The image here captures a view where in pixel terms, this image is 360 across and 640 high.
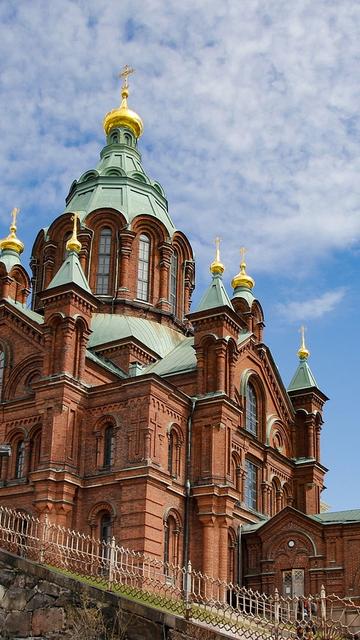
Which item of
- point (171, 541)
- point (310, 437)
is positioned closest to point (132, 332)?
point (310, 437)

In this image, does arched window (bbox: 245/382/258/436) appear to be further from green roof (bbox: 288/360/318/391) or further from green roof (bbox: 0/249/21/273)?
green roof (bbox: 0/249/21/273)

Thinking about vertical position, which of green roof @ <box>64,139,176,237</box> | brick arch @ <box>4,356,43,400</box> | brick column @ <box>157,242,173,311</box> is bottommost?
brick arch @ <box>4,356,43,400</box>

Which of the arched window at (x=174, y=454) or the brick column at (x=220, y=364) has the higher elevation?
the brick column at (x=220, y=364)

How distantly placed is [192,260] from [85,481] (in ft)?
50.6

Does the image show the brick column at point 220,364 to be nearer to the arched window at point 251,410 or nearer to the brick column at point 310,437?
the arched window at point 251,410

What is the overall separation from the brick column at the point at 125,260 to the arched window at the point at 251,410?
21.7 ft

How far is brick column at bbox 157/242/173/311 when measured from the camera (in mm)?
38584

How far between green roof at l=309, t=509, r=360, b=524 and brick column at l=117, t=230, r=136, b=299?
1271 centimetres

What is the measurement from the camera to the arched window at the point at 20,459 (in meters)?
30.6

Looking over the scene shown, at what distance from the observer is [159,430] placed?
28.7 metres

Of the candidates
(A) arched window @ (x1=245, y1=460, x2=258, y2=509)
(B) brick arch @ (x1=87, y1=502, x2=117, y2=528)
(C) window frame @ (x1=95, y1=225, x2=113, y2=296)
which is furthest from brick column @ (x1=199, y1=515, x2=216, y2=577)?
(C) window frame @ (x1=95, y1=225, x2=113, y2=296)

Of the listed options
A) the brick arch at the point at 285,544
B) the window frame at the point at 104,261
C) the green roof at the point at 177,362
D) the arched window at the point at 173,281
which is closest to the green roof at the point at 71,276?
the green roof at the point at 177,362

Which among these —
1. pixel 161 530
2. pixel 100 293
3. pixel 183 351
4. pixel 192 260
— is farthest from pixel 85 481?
pixel 192 260

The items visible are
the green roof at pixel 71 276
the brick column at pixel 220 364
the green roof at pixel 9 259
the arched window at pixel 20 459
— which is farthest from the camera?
the green roof at pixel 9 259
